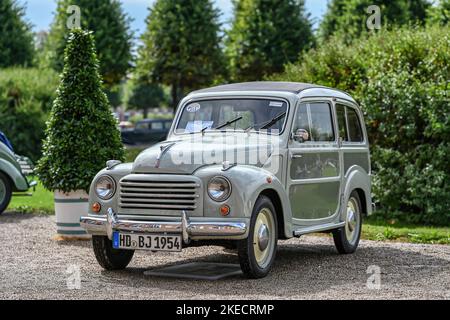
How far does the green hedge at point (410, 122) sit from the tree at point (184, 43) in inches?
697

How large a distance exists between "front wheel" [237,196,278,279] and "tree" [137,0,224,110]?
24752 millimetres

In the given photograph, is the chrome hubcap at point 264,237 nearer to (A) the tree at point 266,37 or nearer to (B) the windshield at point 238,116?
(B) the windshield at point 238,116

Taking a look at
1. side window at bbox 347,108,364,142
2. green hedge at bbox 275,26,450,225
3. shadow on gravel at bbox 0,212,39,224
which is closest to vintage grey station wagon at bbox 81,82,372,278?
side window at bbox 347,108,364,142

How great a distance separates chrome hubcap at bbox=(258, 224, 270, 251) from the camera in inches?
321

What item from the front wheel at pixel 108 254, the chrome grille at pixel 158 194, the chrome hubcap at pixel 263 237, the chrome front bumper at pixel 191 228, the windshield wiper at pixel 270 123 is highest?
the windshield wiper at pixel 270 123

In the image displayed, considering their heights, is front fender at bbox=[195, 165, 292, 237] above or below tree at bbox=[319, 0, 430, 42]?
below

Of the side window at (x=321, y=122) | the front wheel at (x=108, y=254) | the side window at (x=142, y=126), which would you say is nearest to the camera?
the front wheel at (x=108, y=254)

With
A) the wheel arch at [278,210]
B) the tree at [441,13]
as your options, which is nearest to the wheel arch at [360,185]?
the wheel arch at [278,210]

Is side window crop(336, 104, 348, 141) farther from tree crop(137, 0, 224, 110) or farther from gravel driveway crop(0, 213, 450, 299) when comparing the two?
tree crop(137, 0, 224, 110)

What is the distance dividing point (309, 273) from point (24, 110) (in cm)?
1851

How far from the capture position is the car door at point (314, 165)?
29.8ft
